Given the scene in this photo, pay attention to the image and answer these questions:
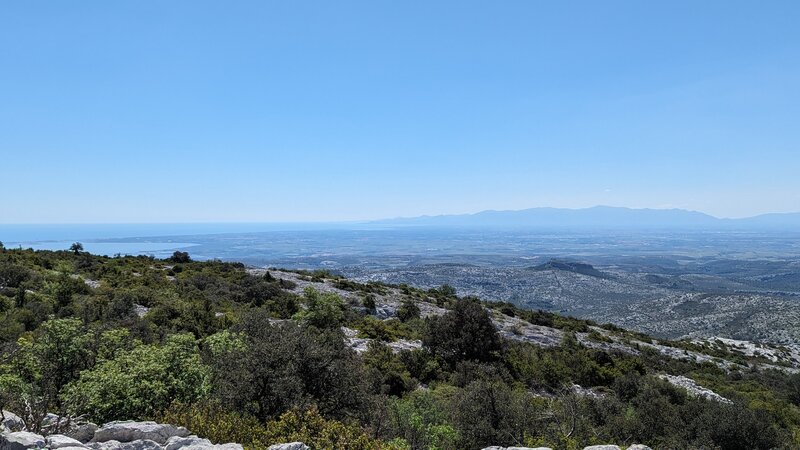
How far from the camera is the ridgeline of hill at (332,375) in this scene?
8984mm

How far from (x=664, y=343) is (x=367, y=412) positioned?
35324 mm

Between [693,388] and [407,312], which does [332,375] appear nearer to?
[693,388]

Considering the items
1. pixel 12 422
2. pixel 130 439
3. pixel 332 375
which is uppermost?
pixel 12 422

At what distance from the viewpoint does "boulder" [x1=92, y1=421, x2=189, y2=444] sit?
7.15 m

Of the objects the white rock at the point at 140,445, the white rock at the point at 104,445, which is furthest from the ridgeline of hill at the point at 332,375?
the white rock at the point at 104,445

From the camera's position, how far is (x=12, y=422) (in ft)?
23.7

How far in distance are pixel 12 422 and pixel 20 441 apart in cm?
194

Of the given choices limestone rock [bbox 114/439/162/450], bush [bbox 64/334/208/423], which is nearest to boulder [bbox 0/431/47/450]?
limestone rock [bbox 114/439/162/450]

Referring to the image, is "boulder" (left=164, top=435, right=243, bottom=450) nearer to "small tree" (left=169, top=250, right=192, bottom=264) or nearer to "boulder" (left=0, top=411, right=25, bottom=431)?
"boulder" (left=0, top=411, right=25, bottom=431)

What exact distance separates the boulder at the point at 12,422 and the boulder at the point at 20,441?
122 cm

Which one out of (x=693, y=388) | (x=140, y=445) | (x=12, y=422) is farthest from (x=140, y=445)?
(x=693, y=388)

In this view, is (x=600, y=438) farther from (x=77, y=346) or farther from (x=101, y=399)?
(x=77, y=346)

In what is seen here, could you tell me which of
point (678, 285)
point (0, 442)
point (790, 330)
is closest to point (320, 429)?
point (0, 442)

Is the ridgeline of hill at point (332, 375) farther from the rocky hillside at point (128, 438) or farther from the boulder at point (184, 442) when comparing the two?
the boulder at point (184, 442)
